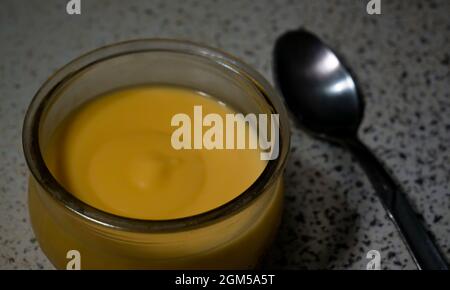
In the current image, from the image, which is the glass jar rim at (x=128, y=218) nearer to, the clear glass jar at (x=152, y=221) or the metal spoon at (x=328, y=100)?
the clear glass jar at (x=152, y=221)

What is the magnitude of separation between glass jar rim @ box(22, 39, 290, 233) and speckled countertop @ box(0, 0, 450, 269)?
139 millimetres

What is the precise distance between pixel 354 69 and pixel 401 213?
0.24m

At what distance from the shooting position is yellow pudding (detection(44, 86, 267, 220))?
0.61m

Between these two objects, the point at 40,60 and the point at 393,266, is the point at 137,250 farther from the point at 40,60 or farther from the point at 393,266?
the point at 40,60

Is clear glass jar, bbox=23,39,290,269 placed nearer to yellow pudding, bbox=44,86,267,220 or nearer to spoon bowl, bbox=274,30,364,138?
yellow pudding, bbox=44,86,267,220

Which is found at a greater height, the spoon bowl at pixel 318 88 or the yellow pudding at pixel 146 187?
the spoon bowl at pixel 318 88

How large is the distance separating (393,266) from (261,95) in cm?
21

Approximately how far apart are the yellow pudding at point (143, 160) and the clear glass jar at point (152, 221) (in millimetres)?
15

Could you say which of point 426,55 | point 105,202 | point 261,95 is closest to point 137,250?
point 105,202

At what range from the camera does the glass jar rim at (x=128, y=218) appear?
1.75ft

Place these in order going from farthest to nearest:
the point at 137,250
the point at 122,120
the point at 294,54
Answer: the point at 294,54 < the point at 122,120 < the point at 137,250

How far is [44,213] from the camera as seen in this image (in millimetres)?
606

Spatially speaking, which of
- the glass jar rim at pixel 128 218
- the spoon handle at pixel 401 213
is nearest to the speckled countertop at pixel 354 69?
the spoon handle at pixel 401 213

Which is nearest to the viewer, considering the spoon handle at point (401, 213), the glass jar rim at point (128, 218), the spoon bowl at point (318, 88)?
the glass jar rim at point (128, 218)
